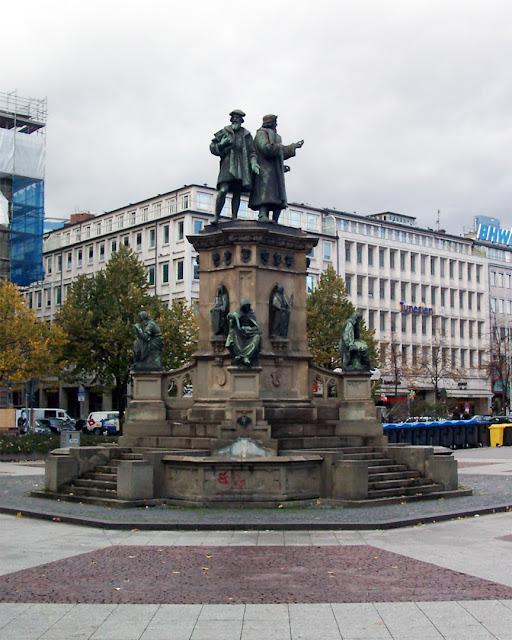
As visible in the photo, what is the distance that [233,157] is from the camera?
21.0 m

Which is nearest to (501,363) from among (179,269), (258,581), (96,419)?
(179,269)

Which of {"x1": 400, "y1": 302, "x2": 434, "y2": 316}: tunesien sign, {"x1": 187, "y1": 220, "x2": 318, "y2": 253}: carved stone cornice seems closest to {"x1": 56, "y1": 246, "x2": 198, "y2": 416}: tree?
{"x1": 187, "y1": 220, "x2": 318, "y2": 253}: carved stone cornice

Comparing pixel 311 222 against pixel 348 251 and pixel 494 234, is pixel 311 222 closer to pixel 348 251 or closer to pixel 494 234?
pixel 348 251

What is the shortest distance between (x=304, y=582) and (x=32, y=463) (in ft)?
80.4

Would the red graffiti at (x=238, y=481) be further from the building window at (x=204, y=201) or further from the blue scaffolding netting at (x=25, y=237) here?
the building window at (x=204, y=201)

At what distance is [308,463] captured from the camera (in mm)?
16750

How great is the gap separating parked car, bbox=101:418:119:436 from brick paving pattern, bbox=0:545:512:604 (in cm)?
4136

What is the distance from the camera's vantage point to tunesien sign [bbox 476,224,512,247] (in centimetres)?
9669

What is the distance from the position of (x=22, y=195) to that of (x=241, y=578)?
55717 mm

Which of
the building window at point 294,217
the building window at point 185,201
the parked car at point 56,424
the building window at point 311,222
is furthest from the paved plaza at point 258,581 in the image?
the building window at point 311,222

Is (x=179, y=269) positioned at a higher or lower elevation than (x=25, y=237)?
lower

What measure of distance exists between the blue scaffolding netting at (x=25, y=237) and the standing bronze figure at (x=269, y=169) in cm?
4281

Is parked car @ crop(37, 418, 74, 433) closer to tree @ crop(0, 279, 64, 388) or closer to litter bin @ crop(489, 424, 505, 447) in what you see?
tree @ crop(0, 279, 64, 388)

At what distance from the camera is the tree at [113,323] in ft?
166
